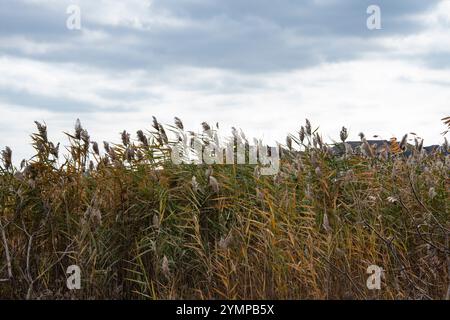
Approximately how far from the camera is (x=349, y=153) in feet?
25.7

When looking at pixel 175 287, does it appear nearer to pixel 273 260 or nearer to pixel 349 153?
pixel 273 260

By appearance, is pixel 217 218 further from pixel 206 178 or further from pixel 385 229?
pixel 385 229

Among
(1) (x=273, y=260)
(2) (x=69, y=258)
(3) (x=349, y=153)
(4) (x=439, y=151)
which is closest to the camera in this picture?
(1) (x=273, y=260)

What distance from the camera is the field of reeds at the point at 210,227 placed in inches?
235

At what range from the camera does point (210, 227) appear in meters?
6.75

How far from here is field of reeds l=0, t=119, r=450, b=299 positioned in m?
5.97

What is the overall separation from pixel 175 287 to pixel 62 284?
1116 mm

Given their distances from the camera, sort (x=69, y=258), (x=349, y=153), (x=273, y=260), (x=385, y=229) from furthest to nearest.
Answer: (x=349, y=153) < (x=385, y=229) < (x=69, y=258) < (x=273, y=260)
